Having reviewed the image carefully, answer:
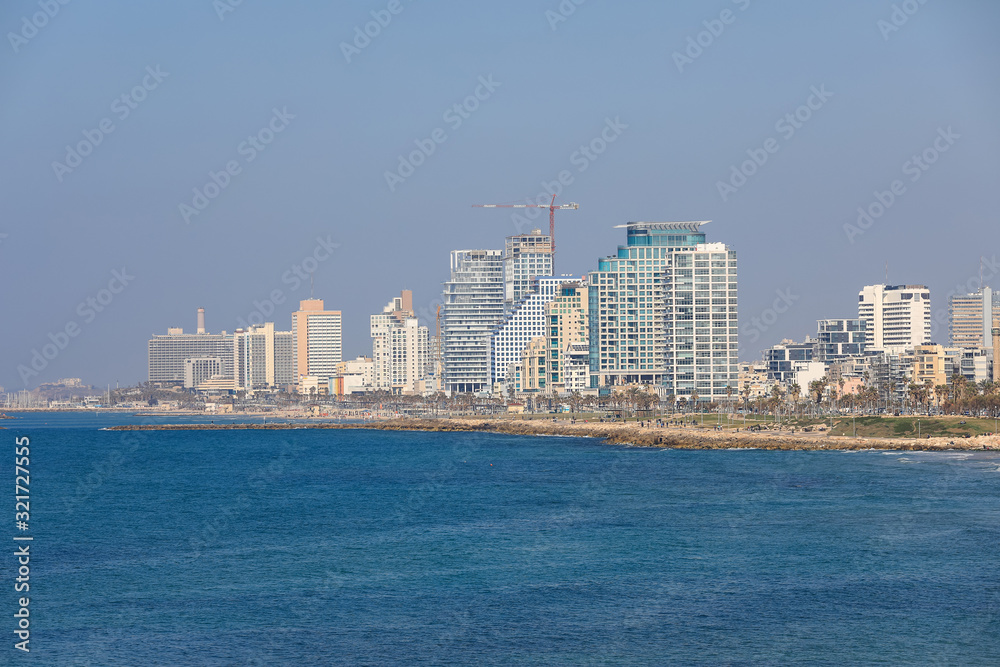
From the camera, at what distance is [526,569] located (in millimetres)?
58625

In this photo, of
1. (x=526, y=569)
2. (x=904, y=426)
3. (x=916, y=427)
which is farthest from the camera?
(x=904, y=426)

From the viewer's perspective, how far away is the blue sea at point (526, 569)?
43.9 metres

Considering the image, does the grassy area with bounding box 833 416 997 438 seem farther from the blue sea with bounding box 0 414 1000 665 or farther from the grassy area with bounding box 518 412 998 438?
the blue sea with bounding box 0 414 1000 665

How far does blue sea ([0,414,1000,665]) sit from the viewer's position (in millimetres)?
43906

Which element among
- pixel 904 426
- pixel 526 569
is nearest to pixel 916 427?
pixel 904 426

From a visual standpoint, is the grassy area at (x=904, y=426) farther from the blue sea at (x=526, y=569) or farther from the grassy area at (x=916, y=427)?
the blue sea at (x=526, y=569)

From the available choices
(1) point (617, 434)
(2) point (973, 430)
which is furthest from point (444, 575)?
(1) point (617, 434)

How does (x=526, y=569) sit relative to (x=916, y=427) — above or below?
below

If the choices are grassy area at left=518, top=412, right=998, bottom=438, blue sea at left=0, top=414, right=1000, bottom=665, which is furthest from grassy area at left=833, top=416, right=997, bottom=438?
blue sea at left=0, top=414, right=1000, bottom=665

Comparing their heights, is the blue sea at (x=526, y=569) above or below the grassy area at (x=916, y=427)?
below

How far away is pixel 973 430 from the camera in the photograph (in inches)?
5335

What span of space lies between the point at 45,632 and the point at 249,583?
36.0 feet

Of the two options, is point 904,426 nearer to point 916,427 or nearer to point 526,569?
point 916,427

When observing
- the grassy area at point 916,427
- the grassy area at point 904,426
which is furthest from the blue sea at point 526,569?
the grassy area at point 904,426
